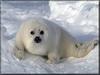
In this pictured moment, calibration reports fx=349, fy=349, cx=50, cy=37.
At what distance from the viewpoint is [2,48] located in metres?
4.90

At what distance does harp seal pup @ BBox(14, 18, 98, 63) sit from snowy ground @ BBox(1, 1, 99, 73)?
0.42 ft

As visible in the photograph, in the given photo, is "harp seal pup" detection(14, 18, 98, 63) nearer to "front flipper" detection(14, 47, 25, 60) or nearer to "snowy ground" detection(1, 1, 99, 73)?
"front flipper" detection(14, 47, 25, 60)

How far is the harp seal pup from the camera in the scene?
4.89 meters

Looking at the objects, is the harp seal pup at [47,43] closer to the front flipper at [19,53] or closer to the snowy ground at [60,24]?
the front flipper at [19,53]

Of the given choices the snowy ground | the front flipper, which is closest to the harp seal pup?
the front flipper

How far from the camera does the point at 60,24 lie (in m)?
7.53

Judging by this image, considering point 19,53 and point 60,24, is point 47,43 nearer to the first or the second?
point 19,53

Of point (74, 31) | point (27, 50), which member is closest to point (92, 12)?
point (74, 31)

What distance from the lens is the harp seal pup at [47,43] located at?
4891 mm

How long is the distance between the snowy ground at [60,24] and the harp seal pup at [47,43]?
Result: 13cm

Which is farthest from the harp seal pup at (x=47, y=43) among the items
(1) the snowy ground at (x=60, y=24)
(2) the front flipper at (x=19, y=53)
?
(1) the snowy ground at (x=60, y=24)

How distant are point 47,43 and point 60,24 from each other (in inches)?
101

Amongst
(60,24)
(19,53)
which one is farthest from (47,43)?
(60,24)

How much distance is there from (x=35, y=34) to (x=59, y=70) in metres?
0.67
